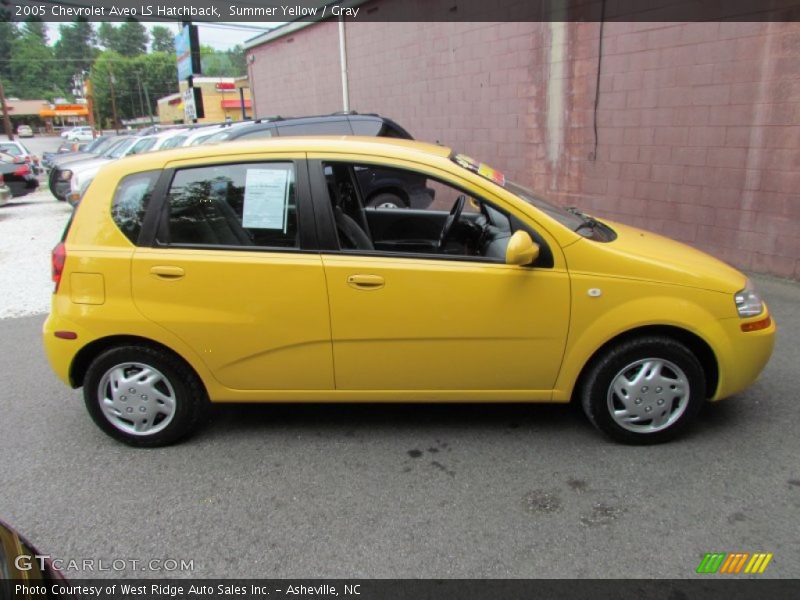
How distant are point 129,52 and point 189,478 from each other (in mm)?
124868

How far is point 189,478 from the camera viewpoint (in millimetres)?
3166

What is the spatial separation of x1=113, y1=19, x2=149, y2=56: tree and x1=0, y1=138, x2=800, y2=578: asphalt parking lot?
119805 mm

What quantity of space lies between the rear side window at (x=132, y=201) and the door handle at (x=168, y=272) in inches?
8.7

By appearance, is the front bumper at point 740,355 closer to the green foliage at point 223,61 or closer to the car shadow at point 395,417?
the car shadow at point 395,417

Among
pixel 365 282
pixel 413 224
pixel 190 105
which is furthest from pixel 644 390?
pixel 190 105

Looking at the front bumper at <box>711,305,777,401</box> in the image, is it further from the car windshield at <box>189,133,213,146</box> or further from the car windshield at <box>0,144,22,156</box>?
the car windshield at <box>0,144,22,156</box>

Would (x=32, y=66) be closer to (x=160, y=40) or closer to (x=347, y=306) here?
(x=160, y=40)

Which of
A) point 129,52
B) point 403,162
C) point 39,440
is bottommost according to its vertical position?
point 39,440

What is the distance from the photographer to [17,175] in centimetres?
1576

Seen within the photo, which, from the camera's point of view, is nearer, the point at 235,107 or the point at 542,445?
the point at 542,445

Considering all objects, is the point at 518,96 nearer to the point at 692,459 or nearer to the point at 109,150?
the point at 692,459

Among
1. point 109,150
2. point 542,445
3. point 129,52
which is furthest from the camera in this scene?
point 129,52

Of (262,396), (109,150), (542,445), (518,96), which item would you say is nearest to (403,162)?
(262,396)

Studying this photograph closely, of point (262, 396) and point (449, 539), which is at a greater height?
point (262, 396)
